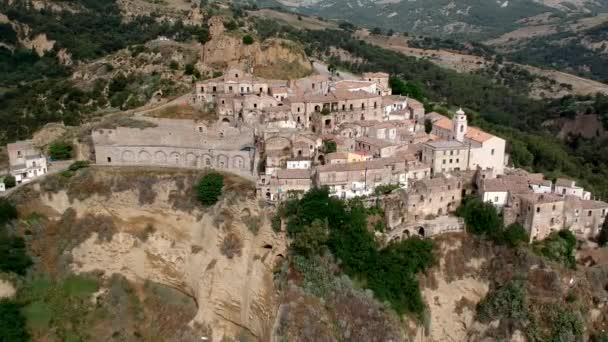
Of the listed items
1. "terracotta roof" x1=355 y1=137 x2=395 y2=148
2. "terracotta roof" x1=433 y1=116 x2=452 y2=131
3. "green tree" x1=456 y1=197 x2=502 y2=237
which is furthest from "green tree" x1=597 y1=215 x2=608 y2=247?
"terracotta roof" x1=355 y1=137 x2=395 y2=148

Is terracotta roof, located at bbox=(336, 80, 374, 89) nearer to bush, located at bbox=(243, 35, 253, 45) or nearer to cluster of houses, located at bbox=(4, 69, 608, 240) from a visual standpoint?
cluster of houses, located at bbox=(4, 69, 608, 240)

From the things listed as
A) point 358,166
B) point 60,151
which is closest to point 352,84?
point 358,166

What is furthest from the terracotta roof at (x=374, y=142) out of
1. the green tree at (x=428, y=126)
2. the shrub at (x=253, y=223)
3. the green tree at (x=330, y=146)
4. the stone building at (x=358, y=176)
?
the shrub at (x=253, y=223)

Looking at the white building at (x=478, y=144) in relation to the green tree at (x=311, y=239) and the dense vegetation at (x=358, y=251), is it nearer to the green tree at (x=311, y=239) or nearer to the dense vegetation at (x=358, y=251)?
the dense vegetation at (x=358, y=251)

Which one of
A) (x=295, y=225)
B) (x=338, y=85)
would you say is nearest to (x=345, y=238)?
(x=295, y=225)

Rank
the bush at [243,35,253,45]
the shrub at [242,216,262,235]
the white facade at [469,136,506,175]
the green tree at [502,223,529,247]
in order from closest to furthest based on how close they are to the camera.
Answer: the green tree at [502,223,529,247] → the shrub at [242,216,262,235] → the white facade at [469,136,506,175] → the bush at [243,35,253,45]

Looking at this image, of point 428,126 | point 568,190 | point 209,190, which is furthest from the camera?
point 428,126

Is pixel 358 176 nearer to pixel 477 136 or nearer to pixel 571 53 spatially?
pixel 477 136
